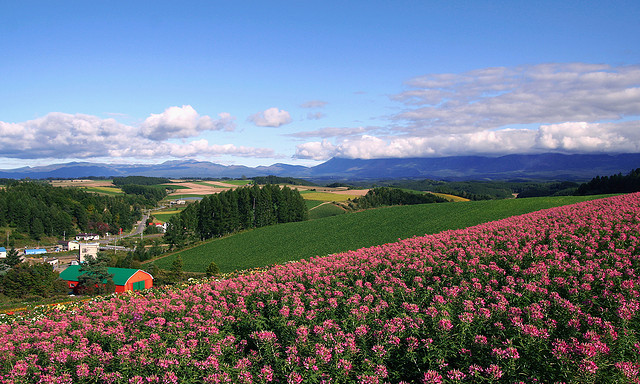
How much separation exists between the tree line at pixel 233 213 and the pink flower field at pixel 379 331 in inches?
2547

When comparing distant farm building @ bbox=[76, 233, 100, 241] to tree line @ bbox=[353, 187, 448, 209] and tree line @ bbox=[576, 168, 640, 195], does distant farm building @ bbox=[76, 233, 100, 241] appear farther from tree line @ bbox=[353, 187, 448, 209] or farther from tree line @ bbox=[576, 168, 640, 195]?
tree line @ bbox=[576, 168, 640, 195]

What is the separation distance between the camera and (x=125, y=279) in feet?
122

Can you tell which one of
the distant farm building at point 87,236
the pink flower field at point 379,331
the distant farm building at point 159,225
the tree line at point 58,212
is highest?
the pink flower field at point 379,331

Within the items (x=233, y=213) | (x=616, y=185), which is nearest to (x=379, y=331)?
(x=233, y=213)

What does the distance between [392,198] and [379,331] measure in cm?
10437

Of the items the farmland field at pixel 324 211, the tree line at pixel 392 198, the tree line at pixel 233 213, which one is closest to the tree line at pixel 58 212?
the tree line at pixel 233 213

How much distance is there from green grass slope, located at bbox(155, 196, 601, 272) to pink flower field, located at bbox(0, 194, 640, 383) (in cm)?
2591

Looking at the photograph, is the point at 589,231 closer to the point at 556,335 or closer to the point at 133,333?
the point at 556,335

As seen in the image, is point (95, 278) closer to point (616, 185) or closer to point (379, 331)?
point (379, 331)

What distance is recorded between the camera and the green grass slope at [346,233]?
128 feet

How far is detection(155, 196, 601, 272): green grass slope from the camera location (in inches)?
1533

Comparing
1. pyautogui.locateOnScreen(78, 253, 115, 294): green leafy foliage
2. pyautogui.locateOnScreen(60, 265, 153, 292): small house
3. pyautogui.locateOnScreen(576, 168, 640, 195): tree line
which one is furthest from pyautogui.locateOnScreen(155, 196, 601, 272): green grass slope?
pyautogui.locateOnScreen(576, 168, 640, 195): tree line

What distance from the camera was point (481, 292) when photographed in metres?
9.52

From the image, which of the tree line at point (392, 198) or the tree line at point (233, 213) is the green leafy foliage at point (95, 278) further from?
the tree line at point (392, 198)
